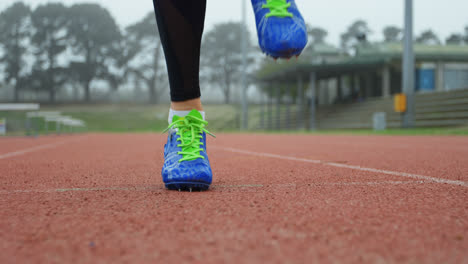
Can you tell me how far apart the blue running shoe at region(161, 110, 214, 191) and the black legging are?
0.10m

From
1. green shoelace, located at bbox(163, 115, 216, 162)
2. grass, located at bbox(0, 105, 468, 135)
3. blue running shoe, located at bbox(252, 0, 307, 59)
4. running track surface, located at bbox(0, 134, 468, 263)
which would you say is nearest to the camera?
running track surface, located at bbox(0, 134, 468, 263)

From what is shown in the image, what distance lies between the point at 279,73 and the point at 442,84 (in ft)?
29.1

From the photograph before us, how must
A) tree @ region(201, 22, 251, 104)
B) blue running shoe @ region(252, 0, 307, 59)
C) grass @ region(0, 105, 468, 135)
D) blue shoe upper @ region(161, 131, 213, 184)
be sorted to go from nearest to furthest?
1. blue running shoe @ region(252, 0, 307, 59)
2. blue shoe upper @ region(161, 131, 213, 184)
3. grass @ region(0, 105, 468, 135)
4. tree @ region(201, 22, 251, 104)

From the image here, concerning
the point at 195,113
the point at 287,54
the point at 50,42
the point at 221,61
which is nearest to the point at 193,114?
the point at 195,113

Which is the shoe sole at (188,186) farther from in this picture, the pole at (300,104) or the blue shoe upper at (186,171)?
the pole at (300,104)

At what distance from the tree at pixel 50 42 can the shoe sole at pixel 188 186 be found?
40.9 metres

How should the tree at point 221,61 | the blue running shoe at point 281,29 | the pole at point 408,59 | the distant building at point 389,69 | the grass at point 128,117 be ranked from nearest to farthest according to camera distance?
the blue running shoe at point 281,29
the pole at point 408,59
the distant building at point 389,69
the grass at point 128,117
the tree at point 221,61

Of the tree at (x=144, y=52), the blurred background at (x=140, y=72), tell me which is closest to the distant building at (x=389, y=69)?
the blurred background at (x=140, y=72)

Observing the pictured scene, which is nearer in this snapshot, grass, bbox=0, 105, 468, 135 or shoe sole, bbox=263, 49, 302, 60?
shoe sole, bbox=263, 49, 302, 60

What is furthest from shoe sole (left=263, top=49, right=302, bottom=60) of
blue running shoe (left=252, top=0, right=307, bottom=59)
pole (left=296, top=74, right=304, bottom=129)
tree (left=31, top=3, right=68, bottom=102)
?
tree (left=31, top=3, right=68, bottom=102)

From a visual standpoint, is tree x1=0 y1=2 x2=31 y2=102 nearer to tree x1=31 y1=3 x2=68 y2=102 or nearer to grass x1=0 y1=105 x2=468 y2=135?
tree x1=31 y1=3 x2=68 y2=102

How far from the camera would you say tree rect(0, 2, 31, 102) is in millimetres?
39156

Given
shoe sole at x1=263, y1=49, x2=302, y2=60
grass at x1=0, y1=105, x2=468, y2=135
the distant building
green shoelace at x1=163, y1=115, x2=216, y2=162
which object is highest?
the distant building

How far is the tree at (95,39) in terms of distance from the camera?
1635 inches
